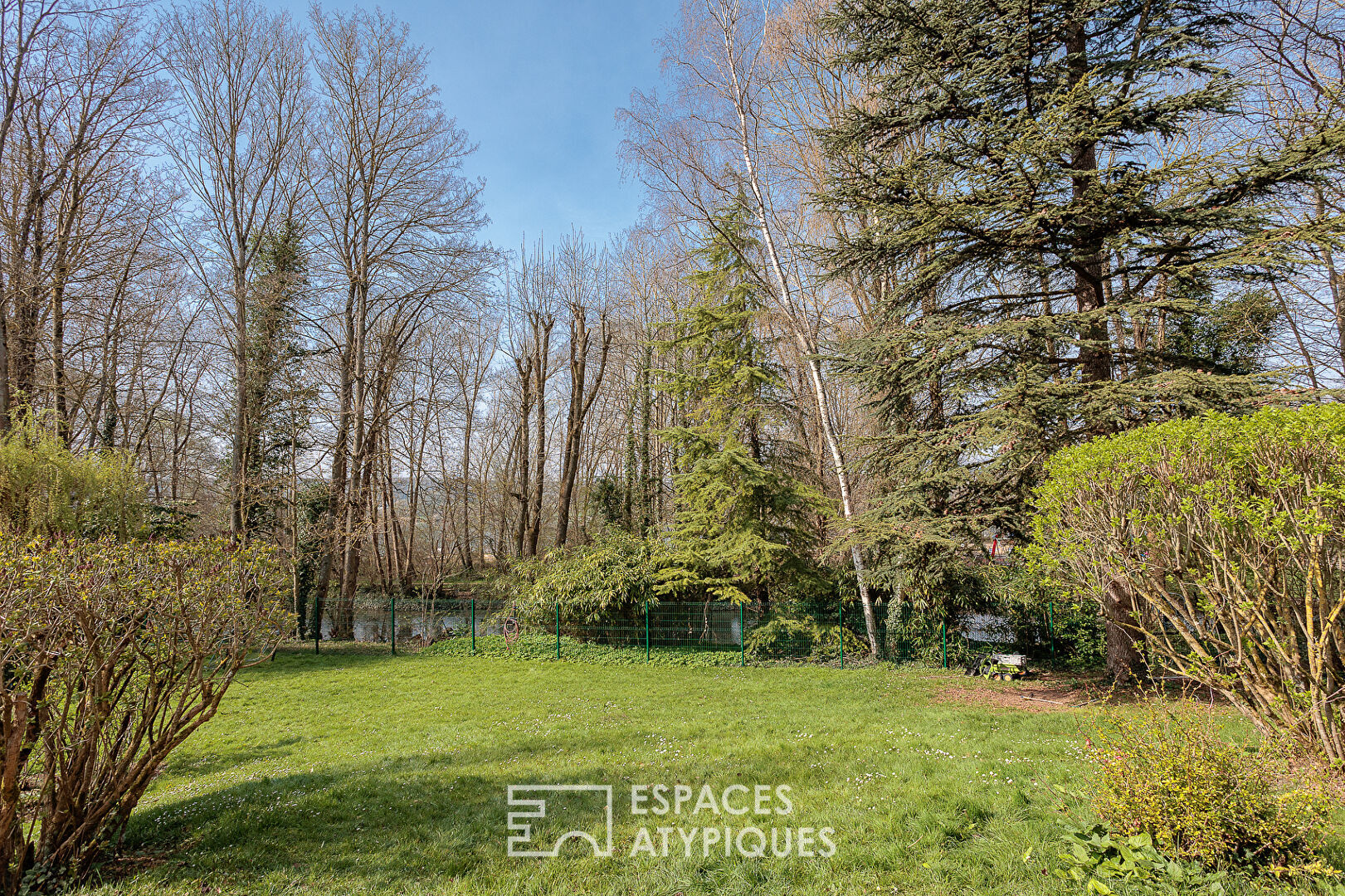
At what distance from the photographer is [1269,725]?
3.90 meters

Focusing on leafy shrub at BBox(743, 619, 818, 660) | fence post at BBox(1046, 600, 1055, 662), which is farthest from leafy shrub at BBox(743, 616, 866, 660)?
fence post at BBox(1046, 600, 1055, 662)

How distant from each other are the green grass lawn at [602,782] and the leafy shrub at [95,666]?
434mm

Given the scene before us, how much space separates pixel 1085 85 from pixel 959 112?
197 cm

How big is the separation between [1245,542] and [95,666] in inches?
285

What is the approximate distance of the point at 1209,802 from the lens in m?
2.71

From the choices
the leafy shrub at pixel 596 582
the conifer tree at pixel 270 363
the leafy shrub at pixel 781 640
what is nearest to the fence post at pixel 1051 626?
the leafy shrub at pixel 781 640

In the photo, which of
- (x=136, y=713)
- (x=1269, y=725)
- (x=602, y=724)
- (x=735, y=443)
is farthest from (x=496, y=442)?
(x=1269, y=725)

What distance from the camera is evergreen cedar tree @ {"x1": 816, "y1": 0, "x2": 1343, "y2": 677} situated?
6836mm

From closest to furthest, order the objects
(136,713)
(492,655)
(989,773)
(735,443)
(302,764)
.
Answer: (136,713) → (989,773) → (302,764) → (735,443) → (492,655)

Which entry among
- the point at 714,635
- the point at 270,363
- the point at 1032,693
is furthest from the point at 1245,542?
the point at 270,363

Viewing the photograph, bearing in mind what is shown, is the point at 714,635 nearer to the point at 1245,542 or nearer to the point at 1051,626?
the point at 1051,626

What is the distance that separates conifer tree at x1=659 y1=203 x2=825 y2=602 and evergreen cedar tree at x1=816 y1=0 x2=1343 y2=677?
9.57 feet

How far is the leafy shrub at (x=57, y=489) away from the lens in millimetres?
8164

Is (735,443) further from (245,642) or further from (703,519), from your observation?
(245,642)
